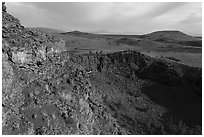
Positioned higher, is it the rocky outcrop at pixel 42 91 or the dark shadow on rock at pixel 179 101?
the rocky outcrop at pixel 42 91

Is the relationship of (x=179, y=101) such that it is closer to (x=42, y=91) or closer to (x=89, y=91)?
(x=89, y=91)

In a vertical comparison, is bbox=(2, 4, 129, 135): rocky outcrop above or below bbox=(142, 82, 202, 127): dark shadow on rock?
above

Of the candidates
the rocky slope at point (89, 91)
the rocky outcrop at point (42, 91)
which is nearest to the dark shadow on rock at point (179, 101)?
the rocky slope at point (89, 91)

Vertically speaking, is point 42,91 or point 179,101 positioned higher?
point 42,91

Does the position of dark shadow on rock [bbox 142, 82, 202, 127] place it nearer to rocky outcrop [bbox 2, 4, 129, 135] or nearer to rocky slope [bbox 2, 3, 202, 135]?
rocky slope [bbox 2, 3, 202, 135]

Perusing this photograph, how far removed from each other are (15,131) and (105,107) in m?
9.15

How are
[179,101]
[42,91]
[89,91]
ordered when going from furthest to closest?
1. [179,101]
2. [89,91]
3. [42,91]

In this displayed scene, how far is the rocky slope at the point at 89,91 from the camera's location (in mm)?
16656

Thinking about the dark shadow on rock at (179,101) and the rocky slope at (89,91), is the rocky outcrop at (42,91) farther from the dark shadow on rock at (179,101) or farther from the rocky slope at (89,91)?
the dark shadow on rock at (179,101)

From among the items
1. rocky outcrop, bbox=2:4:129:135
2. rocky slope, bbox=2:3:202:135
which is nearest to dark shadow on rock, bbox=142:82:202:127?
rocky slope, bbox=2:3:202:135

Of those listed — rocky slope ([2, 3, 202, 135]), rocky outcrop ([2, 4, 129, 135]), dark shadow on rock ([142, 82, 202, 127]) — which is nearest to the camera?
rocky outcrop ([2, 4, 129, 135])

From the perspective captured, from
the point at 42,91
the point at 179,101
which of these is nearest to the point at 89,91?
the point at 42,91

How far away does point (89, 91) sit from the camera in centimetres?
2175

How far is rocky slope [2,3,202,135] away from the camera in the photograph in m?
16.7
